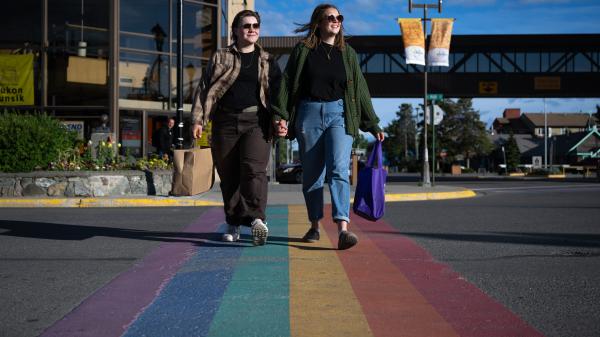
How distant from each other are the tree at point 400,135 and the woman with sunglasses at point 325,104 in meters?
113

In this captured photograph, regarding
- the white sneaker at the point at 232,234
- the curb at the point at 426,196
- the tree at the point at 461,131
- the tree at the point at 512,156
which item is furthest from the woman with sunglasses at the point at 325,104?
the tree at the point at 461,131

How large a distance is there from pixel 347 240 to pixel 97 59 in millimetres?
16627

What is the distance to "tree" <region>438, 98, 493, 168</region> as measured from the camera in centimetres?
8506

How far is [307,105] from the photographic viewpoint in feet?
17.2

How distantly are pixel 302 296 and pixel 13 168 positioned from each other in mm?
10622

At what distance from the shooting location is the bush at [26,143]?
40.5 ft

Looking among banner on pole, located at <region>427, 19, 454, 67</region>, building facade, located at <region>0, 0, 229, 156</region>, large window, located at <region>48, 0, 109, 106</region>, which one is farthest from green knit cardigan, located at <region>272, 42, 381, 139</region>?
large window, located at <region>48, 0, 109, 106</region>

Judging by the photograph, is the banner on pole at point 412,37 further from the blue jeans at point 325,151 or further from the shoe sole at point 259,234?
the shoe sole at point 259,234

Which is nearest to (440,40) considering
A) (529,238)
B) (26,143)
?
(26,143)

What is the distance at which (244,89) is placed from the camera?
5.39 m

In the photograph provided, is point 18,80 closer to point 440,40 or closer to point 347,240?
point 440,40

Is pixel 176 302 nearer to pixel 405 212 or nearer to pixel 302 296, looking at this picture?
pixel 302 296

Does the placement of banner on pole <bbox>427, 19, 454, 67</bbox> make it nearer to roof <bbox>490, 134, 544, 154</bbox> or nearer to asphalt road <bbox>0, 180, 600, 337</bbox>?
asphalt road <bbox>0, 180, 600, 337</bbox>

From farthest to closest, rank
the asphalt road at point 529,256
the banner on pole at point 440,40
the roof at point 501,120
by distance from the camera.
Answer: the roof at point 501,120, the banner on pole at point 440,40, the asphalt road at point 529,256
